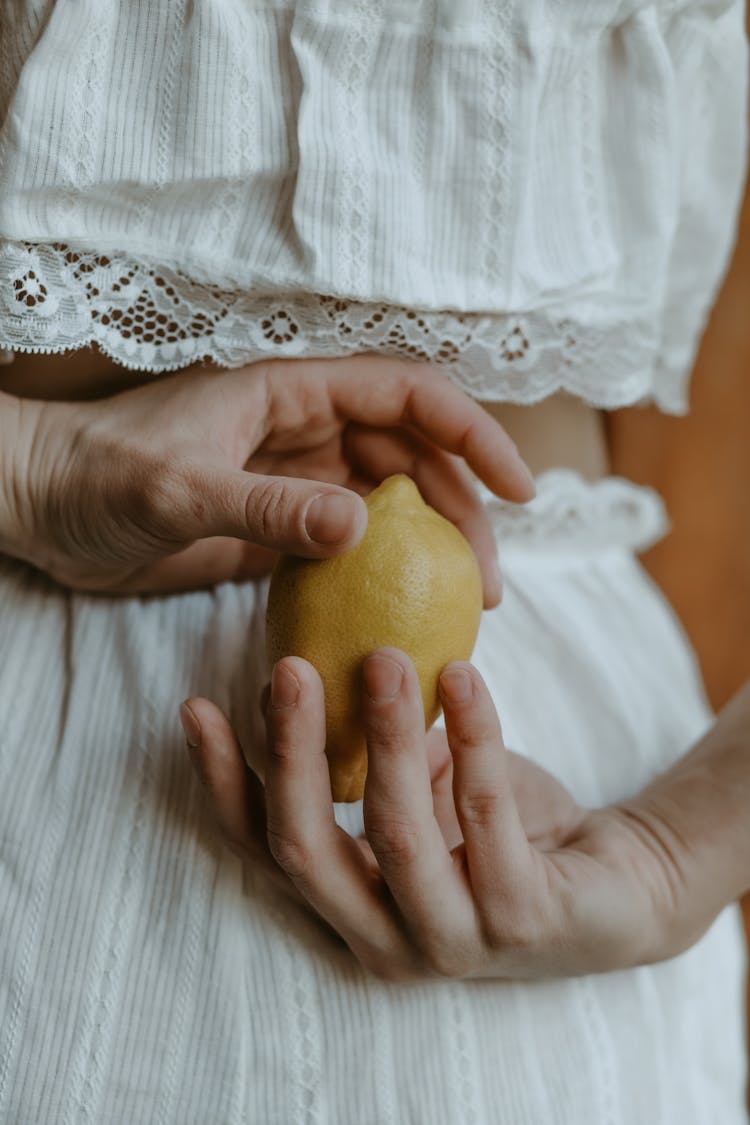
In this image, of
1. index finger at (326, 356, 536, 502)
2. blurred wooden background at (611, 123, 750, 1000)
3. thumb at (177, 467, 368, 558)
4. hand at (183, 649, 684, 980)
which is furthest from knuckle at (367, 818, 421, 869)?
blurred wooden background at (611, 123, 750, 1000)

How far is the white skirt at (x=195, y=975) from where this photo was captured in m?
0.47

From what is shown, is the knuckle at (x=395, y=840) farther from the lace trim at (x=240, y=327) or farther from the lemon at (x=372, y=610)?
the lace trim at (x=240, y=327)

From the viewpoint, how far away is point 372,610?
0.44m

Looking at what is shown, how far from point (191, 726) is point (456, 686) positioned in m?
0.13

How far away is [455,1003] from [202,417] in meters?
0.33

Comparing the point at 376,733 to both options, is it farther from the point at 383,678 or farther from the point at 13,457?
the point at 13,457

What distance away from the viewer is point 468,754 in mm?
440

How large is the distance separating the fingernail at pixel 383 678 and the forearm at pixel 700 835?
0.72 ft

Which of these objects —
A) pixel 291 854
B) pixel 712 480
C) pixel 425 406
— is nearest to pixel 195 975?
pixel 291 854

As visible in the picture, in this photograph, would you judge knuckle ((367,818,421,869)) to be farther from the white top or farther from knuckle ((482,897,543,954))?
the white top

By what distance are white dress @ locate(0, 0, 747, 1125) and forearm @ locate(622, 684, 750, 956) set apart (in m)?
0.06

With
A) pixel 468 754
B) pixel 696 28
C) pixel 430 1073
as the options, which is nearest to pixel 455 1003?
pixel 430 1073

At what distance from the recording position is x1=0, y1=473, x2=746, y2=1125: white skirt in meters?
0.47

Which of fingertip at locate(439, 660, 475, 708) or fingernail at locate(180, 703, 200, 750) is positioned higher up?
fingertip at locate(439, 660, 475, 708)
